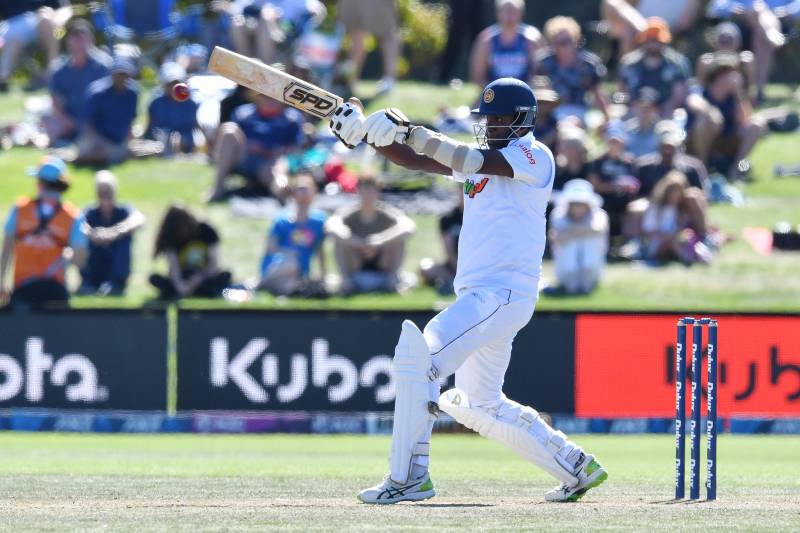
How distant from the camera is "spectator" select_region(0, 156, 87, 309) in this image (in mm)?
13680

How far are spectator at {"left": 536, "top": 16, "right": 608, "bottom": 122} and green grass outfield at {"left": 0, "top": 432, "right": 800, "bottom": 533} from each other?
6.31 metres

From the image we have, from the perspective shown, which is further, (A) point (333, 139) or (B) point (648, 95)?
(A) point (333, 139)

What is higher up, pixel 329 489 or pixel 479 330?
pixel 479 330

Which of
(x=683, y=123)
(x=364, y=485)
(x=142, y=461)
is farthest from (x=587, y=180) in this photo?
(x=364, y=485)

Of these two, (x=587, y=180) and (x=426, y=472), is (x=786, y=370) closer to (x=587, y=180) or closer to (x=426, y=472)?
(x=587, y=180)

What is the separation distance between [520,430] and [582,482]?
40 cm

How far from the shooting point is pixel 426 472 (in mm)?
7082

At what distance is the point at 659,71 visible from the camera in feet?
58.5

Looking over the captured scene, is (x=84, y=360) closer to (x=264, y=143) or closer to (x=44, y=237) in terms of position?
(x=44, y=237)

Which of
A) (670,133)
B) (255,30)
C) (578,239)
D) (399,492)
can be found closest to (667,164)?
(670,133)

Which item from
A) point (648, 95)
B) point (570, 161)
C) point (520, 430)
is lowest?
point (520, 430)

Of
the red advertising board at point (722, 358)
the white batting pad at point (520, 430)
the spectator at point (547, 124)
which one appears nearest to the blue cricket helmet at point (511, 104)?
the white batting pad at point (520, 430)

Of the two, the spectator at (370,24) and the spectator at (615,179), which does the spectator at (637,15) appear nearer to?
the spectator at (370,24)

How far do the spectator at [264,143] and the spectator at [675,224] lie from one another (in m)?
3.92
